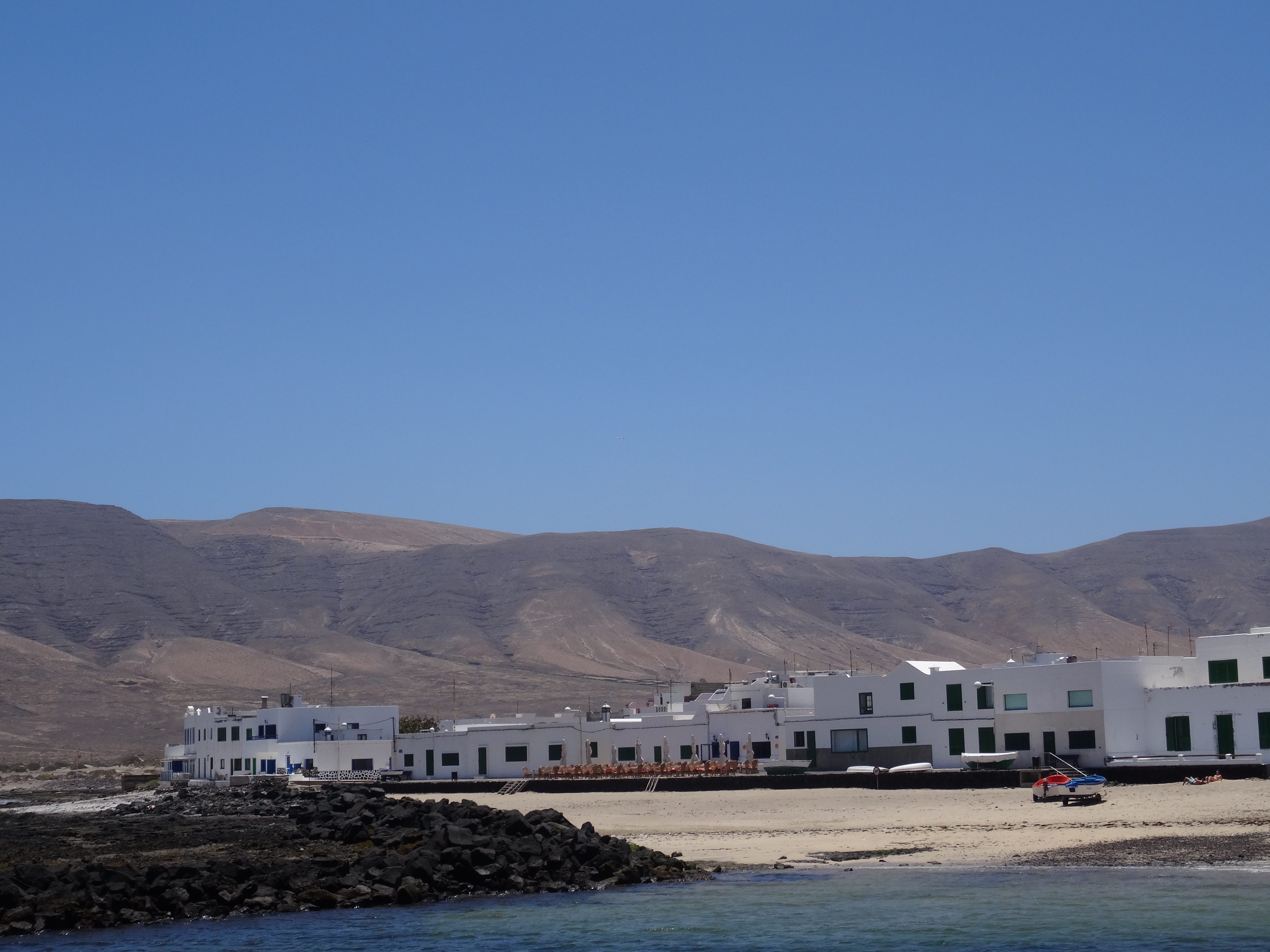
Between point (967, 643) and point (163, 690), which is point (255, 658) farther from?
point (967, 643)

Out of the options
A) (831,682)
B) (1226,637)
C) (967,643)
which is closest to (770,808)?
(831,682)

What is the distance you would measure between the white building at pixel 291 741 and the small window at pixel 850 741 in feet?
70.5

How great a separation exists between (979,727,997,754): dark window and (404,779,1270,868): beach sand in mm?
5866

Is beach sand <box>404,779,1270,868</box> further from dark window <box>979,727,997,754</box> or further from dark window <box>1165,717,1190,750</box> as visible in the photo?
dark window <box>979,727,997,754</box>

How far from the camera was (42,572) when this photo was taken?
609 ft

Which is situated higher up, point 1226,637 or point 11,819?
point 1226,637

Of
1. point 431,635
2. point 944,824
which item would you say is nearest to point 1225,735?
point 944,824

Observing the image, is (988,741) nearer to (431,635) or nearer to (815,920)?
(815,920)

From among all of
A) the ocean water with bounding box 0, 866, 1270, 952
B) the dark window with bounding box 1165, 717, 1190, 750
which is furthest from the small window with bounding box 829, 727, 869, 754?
the ocean water with bounding box 0, 866, 1270, 952

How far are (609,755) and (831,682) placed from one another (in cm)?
1145

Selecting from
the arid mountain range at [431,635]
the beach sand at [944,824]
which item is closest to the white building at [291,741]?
the beach sand at [944,824]

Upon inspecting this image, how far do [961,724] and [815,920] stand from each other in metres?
28.0

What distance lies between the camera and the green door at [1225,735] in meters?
45.0

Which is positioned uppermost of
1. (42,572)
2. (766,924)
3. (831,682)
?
(42,572)
